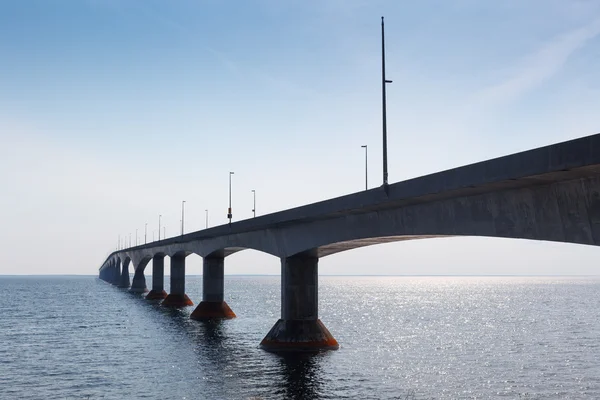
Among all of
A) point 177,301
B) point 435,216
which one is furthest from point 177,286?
point 435,216

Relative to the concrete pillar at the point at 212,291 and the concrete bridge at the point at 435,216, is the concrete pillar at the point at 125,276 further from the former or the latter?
the concrete bridge at the point at 435,216

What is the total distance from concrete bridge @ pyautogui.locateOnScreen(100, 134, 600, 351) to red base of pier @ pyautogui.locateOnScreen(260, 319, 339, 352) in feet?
0.23

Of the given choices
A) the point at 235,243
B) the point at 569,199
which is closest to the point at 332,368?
the point at 569,199

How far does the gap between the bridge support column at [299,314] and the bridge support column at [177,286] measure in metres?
52.0

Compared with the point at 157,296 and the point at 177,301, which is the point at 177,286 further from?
the point at 157,296

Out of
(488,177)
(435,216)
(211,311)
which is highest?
(488,177)

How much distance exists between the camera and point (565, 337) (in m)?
65.7

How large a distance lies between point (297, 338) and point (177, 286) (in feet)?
189

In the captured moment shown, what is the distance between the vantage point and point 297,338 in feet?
149

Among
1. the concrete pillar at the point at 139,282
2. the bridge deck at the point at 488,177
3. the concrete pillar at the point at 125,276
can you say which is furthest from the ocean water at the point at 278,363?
the concrete pillar at the point at 125,276

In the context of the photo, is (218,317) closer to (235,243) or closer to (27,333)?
(235,243)

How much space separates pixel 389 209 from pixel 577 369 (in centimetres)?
1929

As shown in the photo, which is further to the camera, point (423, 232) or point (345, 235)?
point (345, 235)

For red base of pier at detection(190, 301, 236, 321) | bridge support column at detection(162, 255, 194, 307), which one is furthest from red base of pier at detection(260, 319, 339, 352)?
bridge support column at detection(162, 255, 194, 307)
